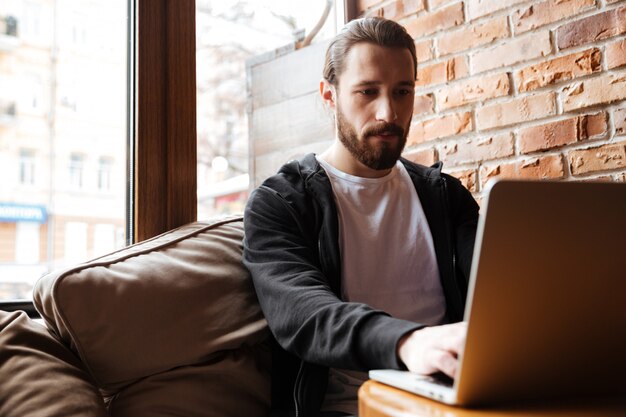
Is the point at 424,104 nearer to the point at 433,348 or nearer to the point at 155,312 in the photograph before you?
the point at 155,312

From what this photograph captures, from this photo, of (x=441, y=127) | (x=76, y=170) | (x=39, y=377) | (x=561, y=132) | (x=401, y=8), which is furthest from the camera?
(x=401, y=8)

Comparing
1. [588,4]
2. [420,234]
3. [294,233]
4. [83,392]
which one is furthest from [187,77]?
[588,4]

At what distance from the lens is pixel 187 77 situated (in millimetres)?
1616

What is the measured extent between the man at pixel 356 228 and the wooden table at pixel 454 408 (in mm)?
333

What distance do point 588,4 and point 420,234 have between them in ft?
2.43

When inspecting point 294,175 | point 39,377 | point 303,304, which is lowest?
point 39,377

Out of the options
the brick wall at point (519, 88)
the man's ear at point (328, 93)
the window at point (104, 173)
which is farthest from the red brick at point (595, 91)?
the window at point (104, 173)

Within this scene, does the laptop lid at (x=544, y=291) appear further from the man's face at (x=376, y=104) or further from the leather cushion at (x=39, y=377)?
the man's face at (x=376, y=104)

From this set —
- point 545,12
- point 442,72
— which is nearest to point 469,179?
point 442,72

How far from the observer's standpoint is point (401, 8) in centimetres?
199

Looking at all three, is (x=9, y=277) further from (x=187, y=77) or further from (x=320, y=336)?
(x=320, y=336)

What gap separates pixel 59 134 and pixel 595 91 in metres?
1.29

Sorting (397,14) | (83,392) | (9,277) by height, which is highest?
(397,14)

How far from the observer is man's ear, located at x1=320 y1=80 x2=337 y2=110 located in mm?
1536
